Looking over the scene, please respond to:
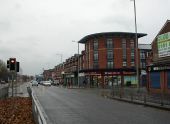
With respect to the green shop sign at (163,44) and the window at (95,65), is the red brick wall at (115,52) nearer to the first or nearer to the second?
the window at (95,65)

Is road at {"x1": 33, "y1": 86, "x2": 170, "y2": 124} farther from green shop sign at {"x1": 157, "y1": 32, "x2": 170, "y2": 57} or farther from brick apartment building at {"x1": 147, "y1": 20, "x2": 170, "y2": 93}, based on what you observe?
green shop sign at {"x1": 157, "y1": 32, "x2": 170, "y2": 57}

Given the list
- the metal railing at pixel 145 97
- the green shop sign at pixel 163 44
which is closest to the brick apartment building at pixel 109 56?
the green shop sign at pixel 163 44

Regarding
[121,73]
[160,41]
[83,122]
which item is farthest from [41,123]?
[121,73]

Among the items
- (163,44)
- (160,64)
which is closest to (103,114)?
(160,64)

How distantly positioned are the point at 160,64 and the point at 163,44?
2.45m

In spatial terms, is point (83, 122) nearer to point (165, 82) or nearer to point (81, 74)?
point (165, 82)

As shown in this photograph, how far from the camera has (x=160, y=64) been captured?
45.9 m

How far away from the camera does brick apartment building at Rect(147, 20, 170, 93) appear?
4438cm

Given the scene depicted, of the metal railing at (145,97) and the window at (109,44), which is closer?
the metal railing at (145,97)

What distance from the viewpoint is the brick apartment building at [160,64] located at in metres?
44.4

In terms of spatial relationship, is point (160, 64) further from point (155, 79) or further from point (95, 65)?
point (95, 65)

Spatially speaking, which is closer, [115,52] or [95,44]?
[115,52]

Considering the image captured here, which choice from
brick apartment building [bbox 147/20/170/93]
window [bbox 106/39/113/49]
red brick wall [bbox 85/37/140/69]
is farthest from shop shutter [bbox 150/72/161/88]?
window [bbox 106/39/113/49]

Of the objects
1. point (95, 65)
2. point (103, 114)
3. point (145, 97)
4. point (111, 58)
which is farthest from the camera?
point (95, 65)
